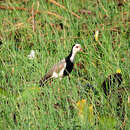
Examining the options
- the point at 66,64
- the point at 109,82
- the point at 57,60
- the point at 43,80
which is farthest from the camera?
the point at 57,60

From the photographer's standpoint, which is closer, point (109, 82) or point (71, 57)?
point (109, 82)

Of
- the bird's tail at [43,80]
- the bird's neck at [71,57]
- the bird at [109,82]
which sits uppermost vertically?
the bird's neck at [71,57]

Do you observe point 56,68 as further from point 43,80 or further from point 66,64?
point 43,80

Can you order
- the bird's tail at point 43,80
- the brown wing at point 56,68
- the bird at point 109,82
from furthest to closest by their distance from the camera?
the brown wing at point 56,68 → the bird's tail at point 43,80 → the bird at point 109,82

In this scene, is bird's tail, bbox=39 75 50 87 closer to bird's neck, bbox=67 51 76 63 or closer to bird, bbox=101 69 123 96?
bird's neck, bbox=67 51 76 63

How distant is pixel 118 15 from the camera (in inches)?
215

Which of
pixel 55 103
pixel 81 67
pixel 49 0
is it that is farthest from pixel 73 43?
pixel 55 103

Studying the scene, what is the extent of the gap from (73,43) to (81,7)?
137cm

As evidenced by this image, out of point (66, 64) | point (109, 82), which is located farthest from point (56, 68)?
point (109, 82)

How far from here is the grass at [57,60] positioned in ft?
9.13

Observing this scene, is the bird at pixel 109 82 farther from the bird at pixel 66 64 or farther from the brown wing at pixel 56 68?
the bird at pixel 66 64

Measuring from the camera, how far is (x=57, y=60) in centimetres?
452

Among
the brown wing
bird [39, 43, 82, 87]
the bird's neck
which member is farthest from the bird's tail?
the bird's neck

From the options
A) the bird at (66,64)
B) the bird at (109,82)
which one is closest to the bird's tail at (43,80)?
the bird at (66,64)
